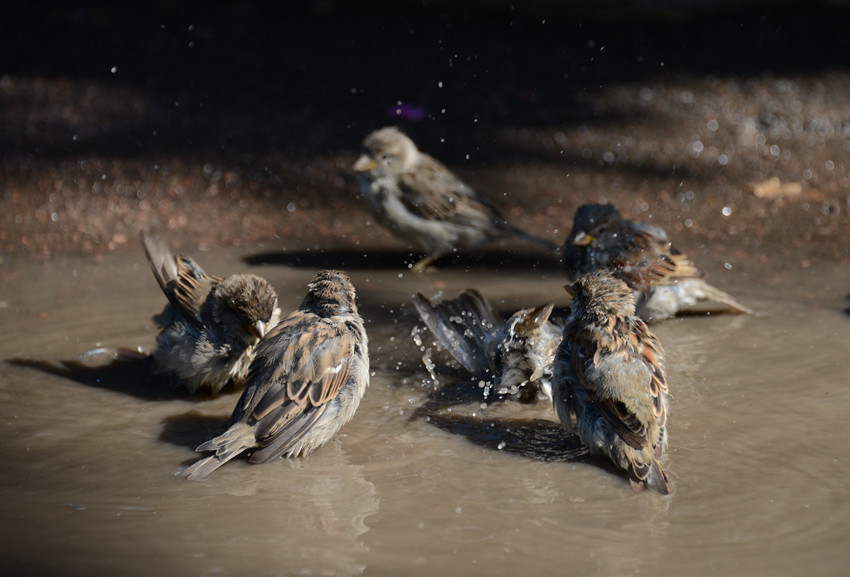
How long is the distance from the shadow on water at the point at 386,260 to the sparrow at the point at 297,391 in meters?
2.72

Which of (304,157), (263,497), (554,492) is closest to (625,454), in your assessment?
(554,492)

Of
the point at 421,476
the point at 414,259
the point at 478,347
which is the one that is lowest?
the point at 421,476

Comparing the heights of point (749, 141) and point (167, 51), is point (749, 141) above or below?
below

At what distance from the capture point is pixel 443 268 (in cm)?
729

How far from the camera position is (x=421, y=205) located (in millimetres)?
7117

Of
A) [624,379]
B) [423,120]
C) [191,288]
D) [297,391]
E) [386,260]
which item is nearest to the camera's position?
[624,379]

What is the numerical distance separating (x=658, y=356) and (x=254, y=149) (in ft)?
19.6

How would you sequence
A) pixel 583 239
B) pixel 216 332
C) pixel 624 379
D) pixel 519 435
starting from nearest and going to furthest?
pixel 624 379
pixel 519 435
pixel 216 332
pixel 583 239

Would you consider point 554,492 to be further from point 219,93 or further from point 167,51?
point 167,51

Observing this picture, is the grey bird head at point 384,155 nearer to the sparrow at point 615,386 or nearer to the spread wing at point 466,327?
the spread wing at point 466,327

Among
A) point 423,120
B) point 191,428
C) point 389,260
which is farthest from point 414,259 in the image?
point 191,428

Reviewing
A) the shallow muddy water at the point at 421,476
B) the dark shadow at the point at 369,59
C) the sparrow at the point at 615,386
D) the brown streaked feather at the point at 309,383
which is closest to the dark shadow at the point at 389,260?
the shallow muddy water at the point at 421,476

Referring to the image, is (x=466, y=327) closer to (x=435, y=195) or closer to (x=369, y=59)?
(x=435, y=195)

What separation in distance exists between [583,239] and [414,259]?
5.92ft
